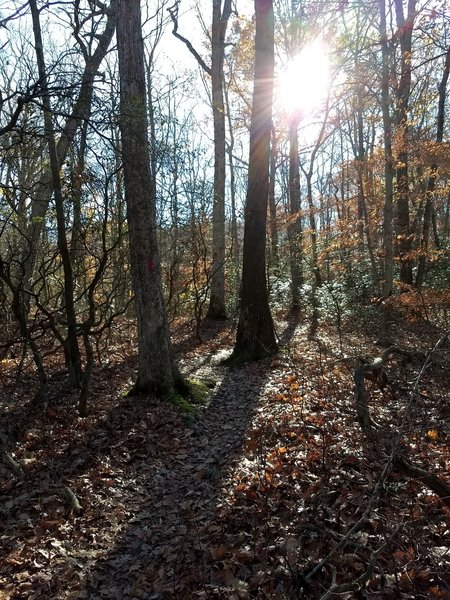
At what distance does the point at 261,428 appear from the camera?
538 cm

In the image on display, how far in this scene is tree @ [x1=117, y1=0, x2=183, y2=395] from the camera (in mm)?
6035

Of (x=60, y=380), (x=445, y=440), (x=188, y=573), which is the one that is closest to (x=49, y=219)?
(x=60, y=380)

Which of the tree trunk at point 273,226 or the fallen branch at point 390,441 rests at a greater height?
the tree trunk at point 273,226

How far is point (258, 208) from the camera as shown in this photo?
8.79 m

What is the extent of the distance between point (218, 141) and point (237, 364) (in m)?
8.75

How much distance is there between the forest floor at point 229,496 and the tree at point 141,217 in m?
0.62

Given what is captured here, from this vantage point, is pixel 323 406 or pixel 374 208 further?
pixel 374 208

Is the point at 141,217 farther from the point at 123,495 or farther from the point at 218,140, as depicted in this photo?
the point at 218,140

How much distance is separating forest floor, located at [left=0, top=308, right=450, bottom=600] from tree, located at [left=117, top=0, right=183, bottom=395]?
619mm

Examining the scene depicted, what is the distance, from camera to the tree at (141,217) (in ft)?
19.8

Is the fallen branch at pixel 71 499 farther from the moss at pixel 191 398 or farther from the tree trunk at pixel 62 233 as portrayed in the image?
the tree trunk at pixel 62 233

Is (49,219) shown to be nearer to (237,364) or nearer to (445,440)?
(237,364)

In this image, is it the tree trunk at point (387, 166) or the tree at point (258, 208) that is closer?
the tree at point (258, 208)

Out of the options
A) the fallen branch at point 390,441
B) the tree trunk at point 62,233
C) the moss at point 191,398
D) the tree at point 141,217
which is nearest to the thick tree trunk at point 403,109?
the tree at point 141,217
